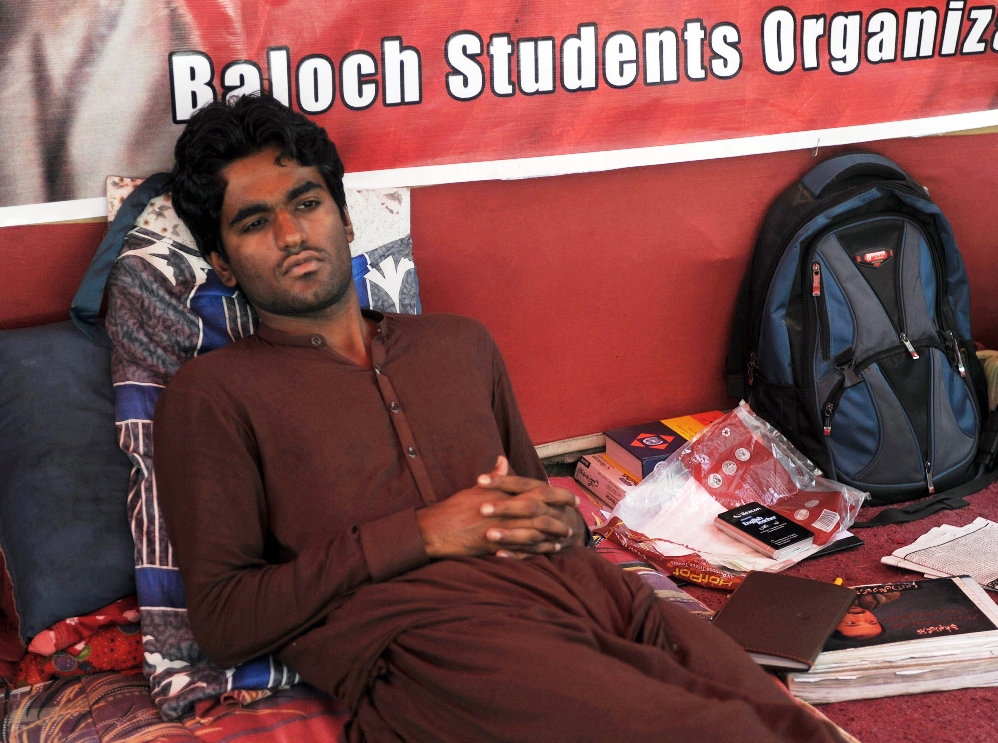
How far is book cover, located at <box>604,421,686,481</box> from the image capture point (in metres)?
2.34

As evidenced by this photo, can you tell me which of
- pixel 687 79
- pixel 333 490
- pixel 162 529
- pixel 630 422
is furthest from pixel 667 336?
pixel 162 529

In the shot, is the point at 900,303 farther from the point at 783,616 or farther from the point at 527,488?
the point at 527,488

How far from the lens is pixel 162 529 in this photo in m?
1.57

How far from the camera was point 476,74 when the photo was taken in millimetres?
2092

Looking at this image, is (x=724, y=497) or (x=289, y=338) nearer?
(x=289, y=338)

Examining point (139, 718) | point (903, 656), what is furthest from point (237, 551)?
point (903, 656)

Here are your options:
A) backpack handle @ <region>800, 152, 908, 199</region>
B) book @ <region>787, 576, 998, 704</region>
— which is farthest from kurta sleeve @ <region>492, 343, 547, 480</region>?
backpack handle @ <region>800, 152, 908, 199</region>

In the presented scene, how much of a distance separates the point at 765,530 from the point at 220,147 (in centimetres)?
142

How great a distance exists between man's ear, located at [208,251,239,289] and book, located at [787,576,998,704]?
121cm

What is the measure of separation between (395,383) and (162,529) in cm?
45

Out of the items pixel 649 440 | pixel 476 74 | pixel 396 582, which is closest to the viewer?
pixel 396 582

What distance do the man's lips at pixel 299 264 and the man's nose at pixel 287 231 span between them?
19 millimetres

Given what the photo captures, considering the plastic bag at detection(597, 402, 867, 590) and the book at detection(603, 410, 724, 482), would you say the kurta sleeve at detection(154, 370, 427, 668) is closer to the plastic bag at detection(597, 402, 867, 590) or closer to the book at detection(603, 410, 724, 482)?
the plastic bag at detection(597, 402, 867, 590)

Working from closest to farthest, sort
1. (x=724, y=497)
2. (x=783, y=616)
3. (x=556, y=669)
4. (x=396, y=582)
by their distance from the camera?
1. (x=556, y=669)
2. (x=396, y=582)
3. (x=783, y=616)
4. (x=724, y=497)
